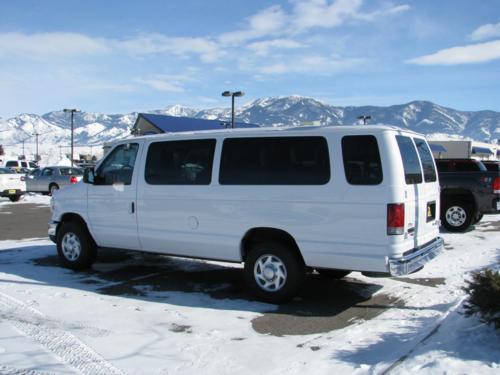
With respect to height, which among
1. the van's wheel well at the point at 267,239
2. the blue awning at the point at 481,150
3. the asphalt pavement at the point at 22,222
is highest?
the blue awning at the point at 481,150

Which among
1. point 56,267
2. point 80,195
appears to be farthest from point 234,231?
point 56,267

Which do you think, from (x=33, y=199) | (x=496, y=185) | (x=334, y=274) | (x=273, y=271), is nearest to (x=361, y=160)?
(x=273, y=271)

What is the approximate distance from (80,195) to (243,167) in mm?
2976

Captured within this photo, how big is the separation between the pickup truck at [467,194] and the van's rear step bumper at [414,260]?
20.2ft

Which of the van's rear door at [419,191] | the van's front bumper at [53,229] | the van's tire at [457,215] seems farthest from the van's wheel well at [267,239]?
→ the van's tire at [457,215]

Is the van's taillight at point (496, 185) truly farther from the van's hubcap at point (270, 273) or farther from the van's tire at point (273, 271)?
the van's hubcap at point (270, 273)

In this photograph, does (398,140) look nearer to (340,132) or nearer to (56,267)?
(340,132)

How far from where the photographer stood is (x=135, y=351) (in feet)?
15.0

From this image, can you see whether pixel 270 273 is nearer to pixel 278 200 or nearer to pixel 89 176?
pixel 278 200

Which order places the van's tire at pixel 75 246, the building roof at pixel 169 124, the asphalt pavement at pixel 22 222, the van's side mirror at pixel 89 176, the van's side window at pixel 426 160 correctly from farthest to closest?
the building roof at pixel 169 124, the asphalt pavement at pixel 22 222, the van's tire at pixel 75 246, the van's side mirror at pixel 89 176, the van's side window at pixel 426 160

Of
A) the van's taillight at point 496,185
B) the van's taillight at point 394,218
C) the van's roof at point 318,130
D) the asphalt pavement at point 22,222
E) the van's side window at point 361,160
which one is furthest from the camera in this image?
the asphalt pavement at point 22,222

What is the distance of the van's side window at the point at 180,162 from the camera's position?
6551 millimetres

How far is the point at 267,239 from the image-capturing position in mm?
6188

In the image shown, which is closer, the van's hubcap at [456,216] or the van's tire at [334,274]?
the van's tire at [334,274]
